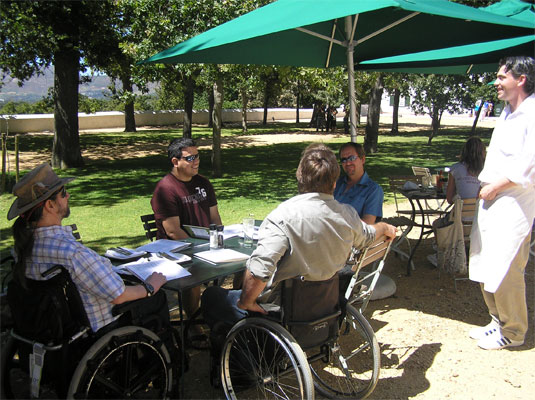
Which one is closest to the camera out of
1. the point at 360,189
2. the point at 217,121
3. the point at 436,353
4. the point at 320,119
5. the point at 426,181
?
the point at 436,353

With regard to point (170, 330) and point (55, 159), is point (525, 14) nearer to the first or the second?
point (170, 330)

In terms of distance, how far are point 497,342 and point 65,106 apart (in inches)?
496

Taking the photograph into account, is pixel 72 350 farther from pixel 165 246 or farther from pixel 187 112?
pixel 187 112

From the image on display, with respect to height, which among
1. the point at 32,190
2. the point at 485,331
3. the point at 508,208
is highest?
the point at 32,190

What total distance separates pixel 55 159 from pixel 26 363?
12014mm

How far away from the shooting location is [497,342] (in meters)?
3.58

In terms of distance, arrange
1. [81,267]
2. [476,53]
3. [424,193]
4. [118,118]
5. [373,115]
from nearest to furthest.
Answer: [81,267] → [476,53] → [424,193] → [373,115] → [118,118]

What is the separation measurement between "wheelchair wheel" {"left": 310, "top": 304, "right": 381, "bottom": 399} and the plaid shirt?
4.19 feet

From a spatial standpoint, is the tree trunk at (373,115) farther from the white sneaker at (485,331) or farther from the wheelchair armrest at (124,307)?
the wheelchair armrest at (124,307)

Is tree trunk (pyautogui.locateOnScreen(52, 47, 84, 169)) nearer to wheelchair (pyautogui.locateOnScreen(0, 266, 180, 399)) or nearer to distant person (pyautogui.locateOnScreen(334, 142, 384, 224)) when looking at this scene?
distant person (pyautogui.locateOnScreen(334, 142, 384, 224))

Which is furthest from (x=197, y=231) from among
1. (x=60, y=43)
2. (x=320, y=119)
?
(x=320, y=119)

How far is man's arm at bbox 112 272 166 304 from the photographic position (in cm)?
251

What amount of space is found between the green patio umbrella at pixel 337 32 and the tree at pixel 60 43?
24.7ft

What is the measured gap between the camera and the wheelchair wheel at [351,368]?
2.80 metres
